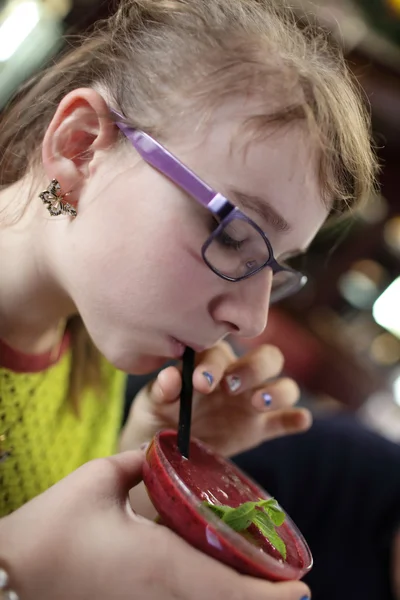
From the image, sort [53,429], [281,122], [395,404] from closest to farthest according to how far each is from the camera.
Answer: [281,122], [53,429], [395,404]

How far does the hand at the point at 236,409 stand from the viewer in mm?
994

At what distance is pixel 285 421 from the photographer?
1.06 m

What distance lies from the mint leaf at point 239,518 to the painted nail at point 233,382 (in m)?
0.42

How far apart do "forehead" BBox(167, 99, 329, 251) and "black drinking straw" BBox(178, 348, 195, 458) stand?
0.86 ft

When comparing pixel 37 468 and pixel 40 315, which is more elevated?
pixel 40 315

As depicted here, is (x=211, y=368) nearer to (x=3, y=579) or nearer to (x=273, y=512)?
(x=273, y=512)

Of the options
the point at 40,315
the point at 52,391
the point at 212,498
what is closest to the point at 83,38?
the point at 40,315

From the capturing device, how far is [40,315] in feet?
3.18

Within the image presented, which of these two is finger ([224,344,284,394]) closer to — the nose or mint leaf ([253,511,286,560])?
the nose

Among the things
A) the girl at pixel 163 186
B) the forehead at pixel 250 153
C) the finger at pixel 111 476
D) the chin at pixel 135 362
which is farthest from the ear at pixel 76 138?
the finger at pixel 111 476

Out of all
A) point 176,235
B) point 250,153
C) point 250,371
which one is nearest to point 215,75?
point 250,153

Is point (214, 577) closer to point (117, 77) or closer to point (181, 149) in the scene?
point (181, 149)

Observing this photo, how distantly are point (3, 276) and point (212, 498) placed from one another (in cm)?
53

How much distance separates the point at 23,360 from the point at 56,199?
0.31 meters
